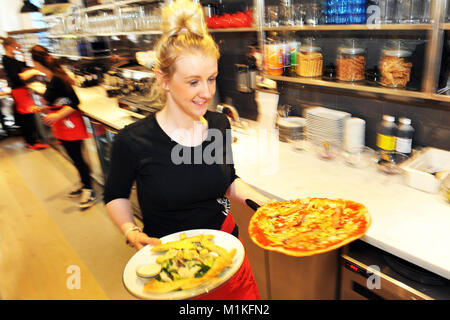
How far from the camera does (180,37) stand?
3.94 ft

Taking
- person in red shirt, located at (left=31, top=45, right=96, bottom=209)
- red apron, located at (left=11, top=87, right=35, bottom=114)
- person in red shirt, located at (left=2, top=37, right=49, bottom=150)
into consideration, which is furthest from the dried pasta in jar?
red apron, located at (left=11, top=87, right=35, bottom=114)

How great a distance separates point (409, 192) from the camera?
1635 millimetres

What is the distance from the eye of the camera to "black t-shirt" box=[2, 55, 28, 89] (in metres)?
4.92

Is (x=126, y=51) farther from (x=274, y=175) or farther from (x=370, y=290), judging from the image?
(x=370, y=290)

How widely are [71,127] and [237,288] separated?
277 cm

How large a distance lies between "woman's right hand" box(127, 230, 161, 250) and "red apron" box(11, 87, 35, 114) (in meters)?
5.03

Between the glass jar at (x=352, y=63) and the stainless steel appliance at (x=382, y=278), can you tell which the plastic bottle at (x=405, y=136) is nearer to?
the glass jar at (x=352, y=63)

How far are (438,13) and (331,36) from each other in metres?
0.75

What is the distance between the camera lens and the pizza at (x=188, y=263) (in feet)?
3.53

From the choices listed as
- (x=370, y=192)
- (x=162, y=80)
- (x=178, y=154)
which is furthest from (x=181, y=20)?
(x=370, y=192)

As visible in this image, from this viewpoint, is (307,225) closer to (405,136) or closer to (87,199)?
(405,136)

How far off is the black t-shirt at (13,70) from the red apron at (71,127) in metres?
2.27

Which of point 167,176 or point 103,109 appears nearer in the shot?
point 167,176
